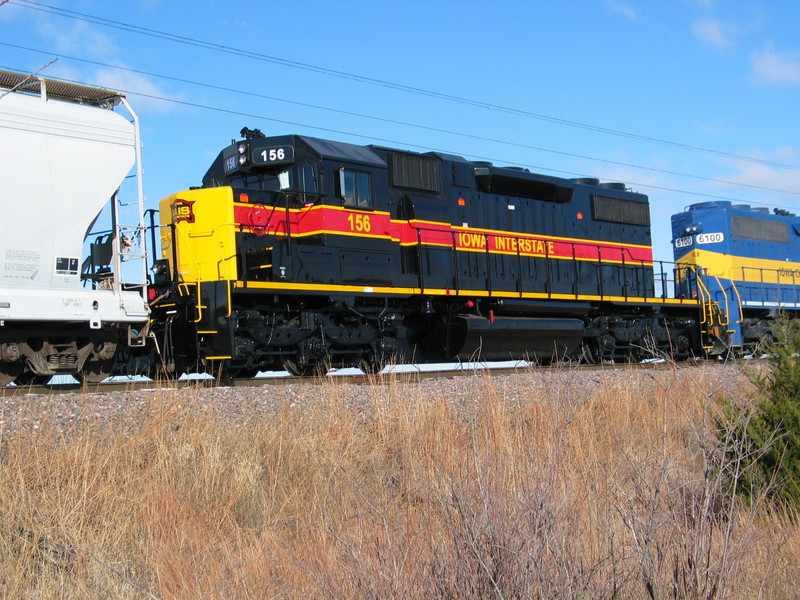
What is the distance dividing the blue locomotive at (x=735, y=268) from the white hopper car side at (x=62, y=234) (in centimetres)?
1356

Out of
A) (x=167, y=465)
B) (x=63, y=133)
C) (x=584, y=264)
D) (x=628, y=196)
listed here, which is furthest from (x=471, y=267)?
(x=167, y=465)

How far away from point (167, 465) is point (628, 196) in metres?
14.1

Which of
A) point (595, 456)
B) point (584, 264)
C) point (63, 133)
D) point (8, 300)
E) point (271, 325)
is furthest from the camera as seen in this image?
point (584, 264)

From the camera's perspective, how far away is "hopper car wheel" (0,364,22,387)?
352 inches

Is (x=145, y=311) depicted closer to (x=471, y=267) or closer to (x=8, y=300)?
(x=8, y=300)

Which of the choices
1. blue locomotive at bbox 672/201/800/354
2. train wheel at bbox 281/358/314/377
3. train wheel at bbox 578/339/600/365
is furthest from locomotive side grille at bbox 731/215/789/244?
train wheel at bbox 281/358/314/377

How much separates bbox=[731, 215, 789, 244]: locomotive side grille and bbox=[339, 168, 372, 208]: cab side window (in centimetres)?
1166

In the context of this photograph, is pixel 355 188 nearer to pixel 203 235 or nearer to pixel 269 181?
pixel 269 181

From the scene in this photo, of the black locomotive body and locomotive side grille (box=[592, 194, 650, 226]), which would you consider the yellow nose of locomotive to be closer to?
the black locomotive body

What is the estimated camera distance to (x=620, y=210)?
17.2 m

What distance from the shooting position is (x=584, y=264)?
1611 cm

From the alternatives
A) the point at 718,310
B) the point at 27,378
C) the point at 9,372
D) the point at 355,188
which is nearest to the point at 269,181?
the point at 355,188

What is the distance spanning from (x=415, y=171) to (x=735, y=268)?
34.3 feet

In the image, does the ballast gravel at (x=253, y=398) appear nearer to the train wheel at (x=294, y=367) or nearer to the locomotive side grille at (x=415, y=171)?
the train wheel at (x=294, y=367)
